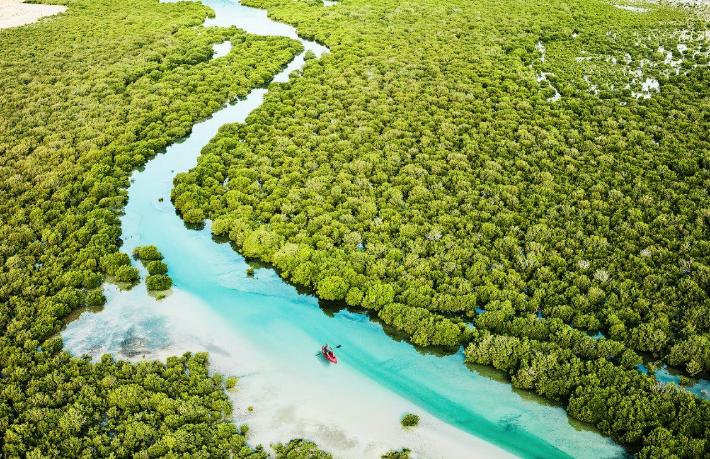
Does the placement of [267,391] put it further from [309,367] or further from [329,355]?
[329,355]

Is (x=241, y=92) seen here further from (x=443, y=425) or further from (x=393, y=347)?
(x=443, y=425)

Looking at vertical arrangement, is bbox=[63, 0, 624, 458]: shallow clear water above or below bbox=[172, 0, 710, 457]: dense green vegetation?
below

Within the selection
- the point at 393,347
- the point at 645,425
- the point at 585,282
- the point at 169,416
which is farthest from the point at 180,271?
the point at 645,425

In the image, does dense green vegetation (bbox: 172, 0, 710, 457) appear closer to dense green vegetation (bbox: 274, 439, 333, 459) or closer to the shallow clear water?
the shallow clear water

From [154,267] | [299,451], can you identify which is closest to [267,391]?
[299,451]

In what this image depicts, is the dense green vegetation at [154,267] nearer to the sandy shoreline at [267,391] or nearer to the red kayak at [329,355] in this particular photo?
the sandy shoreline at [267,391]

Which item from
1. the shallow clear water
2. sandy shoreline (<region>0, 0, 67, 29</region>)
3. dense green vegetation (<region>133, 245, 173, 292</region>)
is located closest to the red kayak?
the shallow clear water

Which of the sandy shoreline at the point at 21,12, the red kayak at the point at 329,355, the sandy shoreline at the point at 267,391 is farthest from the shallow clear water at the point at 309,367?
the sandy shoreline at the point at 21,12
